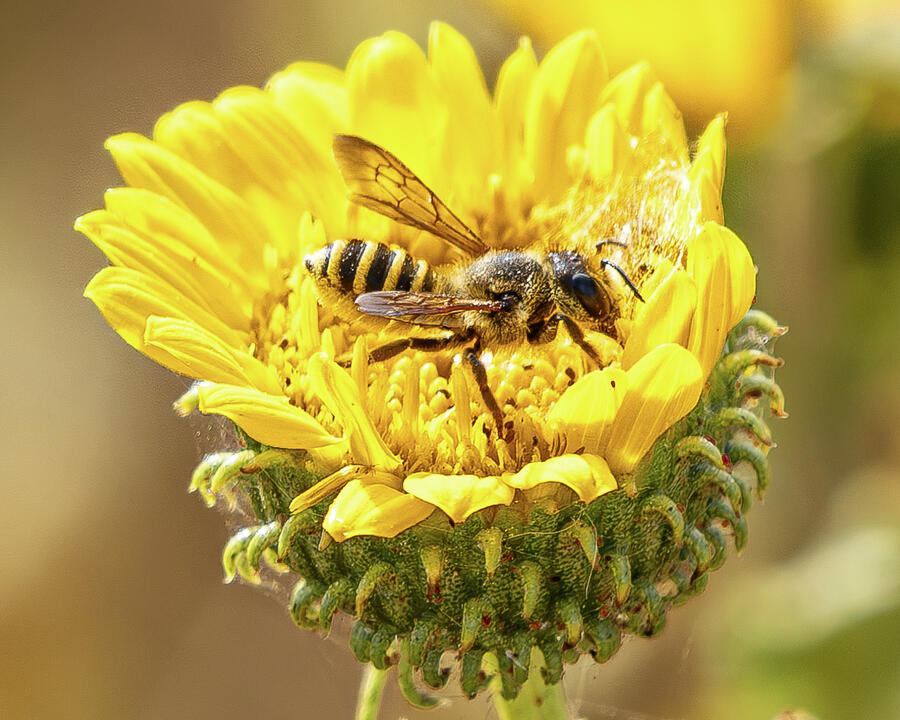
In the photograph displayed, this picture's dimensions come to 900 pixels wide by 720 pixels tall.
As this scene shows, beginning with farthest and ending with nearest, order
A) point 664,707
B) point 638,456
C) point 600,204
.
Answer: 1. point 664,707
2. point 600,204
3. point 638,456

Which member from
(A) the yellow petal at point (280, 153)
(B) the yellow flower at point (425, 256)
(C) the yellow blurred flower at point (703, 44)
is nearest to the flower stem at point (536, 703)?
(B) the yellow flower at point (425, 256)

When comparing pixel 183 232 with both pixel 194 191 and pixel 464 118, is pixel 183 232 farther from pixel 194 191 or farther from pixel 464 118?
pixel 464 118

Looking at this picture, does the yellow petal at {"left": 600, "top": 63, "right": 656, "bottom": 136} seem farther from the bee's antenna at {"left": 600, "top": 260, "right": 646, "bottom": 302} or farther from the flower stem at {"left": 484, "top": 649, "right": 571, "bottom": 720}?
the flower stem at {"left": 484, "top": 649, "right": 571, "bottom": 720}

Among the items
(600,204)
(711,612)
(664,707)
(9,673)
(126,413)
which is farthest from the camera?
(126,413)

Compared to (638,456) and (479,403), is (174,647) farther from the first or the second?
(638,456)

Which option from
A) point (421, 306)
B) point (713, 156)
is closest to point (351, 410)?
point (421, 306)

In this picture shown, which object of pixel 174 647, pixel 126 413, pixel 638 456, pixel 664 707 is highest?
pixel 638 456

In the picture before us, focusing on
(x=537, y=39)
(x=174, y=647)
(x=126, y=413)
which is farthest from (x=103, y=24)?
(x=174, y=647)
